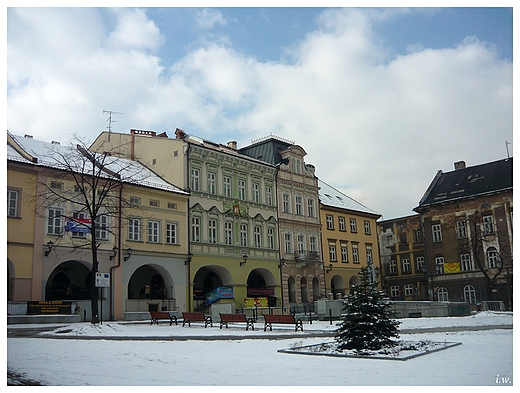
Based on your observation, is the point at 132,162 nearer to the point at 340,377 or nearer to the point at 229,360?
the point at 229,360

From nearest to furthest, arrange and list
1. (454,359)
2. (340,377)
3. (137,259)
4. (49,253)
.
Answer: (340,377)
(454,359)
(49,253)
(137,259)

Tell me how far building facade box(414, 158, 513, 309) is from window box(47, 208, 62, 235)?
29.1 m

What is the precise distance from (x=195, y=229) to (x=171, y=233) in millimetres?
1953

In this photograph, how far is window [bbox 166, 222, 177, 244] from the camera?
32.5m

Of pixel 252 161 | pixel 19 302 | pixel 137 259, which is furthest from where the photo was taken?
pixel 252 161

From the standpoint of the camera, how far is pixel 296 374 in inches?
406

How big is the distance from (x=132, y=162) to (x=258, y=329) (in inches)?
733

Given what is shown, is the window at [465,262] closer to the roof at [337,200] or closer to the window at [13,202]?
the roof at [337,200]

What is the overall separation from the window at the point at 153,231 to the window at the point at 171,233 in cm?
77

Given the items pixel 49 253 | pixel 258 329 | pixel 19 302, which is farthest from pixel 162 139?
pixel 258 329

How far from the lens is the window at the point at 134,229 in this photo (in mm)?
30450

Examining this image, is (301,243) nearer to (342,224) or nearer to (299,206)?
(299,206)

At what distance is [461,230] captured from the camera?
153ft

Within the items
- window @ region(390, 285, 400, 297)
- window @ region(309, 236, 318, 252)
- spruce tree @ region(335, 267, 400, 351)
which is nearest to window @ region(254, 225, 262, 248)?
window @ region(309, 236, 318, 252)
